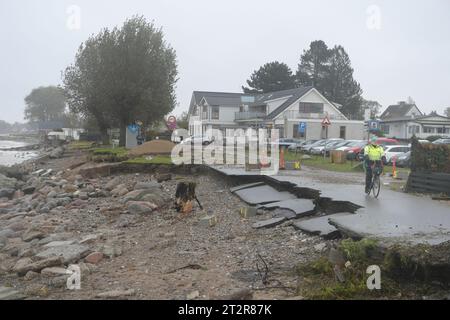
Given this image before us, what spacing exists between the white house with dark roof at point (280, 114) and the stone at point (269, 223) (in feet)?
144

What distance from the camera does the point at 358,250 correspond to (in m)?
7.39

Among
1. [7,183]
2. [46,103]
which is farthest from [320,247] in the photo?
[46,103]

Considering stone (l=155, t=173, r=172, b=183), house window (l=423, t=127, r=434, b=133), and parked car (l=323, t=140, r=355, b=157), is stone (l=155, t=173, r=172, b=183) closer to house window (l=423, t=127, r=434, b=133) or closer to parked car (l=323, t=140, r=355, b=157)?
parked car (l=323, t=140, r=355, b=157)

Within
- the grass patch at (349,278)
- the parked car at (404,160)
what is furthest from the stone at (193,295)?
the parked car at (404,160)

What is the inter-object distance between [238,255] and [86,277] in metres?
2.65

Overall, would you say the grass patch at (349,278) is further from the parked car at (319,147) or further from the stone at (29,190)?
the parked car at (319,147)

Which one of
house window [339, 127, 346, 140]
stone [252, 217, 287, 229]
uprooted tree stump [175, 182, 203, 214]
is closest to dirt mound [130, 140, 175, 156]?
uprooted tree stump [175, 182, 203, 214]

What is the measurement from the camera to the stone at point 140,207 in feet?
49.8

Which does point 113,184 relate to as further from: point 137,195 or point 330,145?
point 330,145

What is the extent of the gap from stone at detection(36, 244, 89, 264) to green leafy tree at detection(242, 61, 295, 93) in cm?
7584

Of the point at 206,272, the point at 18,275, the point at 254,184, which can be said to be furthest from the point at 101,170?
the point at 206,272

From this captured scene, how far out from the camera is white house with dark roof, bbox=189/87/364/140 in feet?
198

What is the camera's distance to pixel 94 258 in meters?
9.62
